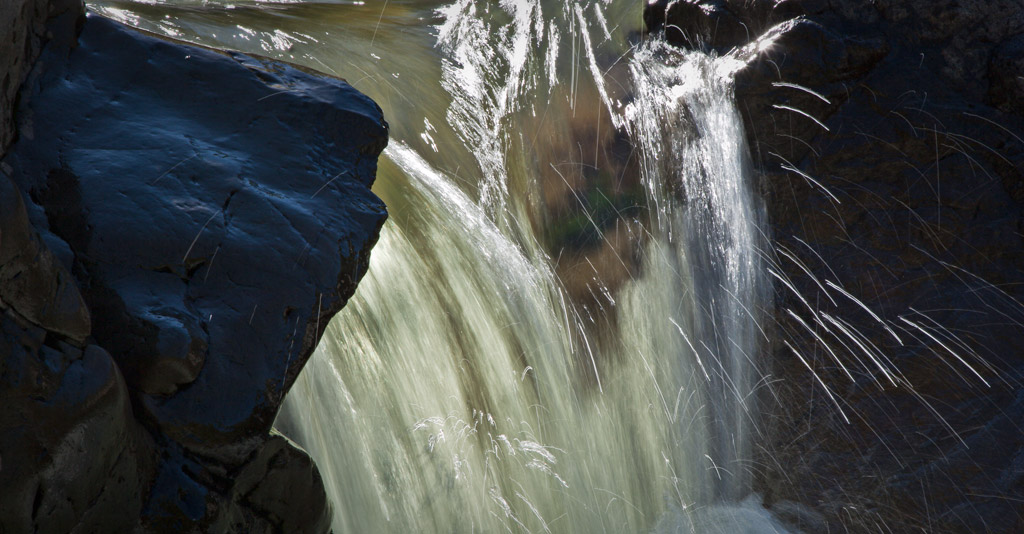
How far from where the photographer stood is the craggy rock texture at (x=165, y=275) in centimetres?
152

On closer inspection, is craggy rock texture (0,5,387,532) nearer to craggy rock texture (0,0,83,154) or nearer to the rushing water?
craggy rock texture (0,0,83,154)

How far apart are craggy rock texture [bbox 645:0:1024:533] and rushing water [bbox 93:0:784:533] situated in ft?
0.63

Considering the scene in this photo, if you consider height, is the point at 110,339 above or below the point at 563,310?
above

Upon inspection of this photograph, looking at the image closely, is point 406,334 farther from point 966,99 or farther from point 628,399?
point 966,99

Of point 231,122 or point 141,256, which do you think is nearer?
point 141,256

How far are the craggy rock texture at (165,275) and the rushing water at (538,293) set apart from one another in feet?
2.50

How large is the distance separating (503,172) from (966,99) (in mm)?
1954

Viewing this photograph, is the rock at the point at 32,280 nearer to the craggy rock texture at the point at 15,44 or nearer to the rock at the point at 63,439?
the rock at the point at 63,439

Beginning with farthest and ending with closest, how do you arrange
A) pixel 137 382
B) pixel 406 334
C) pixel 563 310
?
pixel 563 310, pixel 406 334, pixel 137 382

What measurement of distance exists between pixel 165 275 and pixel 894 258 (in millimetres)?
2789

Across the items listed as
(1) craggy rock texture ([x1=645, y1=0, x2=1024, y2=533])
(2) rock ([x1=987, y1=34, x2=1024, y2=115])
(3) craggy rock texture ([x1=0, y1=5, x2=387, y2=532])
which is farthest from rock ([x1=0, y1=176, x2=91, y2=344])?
(2) rock ([x1=987, y1=34, x2=1024, y2=115])

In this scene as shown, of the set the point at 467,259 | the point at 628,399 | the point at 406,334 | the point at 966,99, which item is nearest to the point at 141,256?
the point at 406,334

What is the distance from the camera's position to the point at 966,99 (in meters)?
3.37

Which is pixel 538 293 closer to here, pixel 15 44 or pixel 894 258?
pixel 894 258
